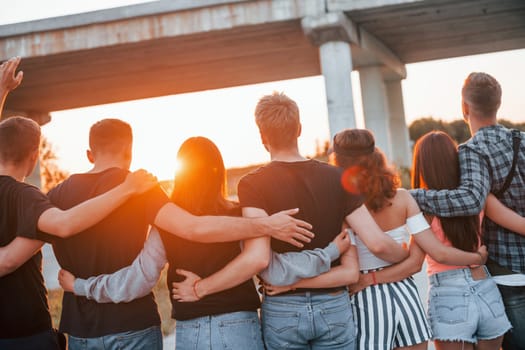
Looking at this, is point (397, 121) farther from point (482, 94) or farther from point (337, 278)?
point (337, 278)

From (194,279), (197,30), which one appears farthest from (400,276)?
(197,30)

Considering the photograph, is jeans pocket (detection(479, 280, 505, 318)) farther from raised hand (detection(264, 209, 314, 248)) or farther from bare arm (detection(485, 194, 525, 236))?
raised hand (detection(264, 209, 314, 248))

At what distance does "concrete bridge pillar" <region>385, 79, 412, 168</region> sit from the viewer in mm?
23766

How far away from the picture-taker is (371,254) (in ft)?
11.8

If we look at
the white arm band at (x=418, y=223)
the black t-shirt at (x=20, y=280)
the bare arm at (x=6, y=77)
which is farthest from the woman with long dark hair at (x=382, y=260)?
the bare arm at (x=6, y=77)

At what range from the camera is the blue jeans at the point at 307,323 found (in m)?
3.22

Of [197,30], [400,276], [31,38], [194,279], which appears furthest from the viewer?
[31,38]

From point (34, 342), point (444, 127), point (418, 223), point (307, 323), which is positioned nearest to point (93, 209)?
point (34, 342)

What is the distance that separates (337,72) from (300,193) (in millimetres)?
12939

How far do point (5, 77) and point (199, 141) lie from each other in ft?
4.40

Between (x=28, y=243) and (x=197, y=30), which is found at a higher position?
(x=197, y=30)

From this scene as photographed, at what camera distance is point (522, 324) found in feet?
11.9

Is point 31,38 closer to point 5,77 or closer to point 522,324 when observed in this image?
point 5,77

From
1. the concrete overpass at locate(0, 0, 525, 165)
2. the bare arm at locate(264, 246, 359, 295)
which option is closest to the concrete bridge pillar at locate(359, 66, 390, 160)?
the concrete overpass at locate(0, 0, 525, 165)
